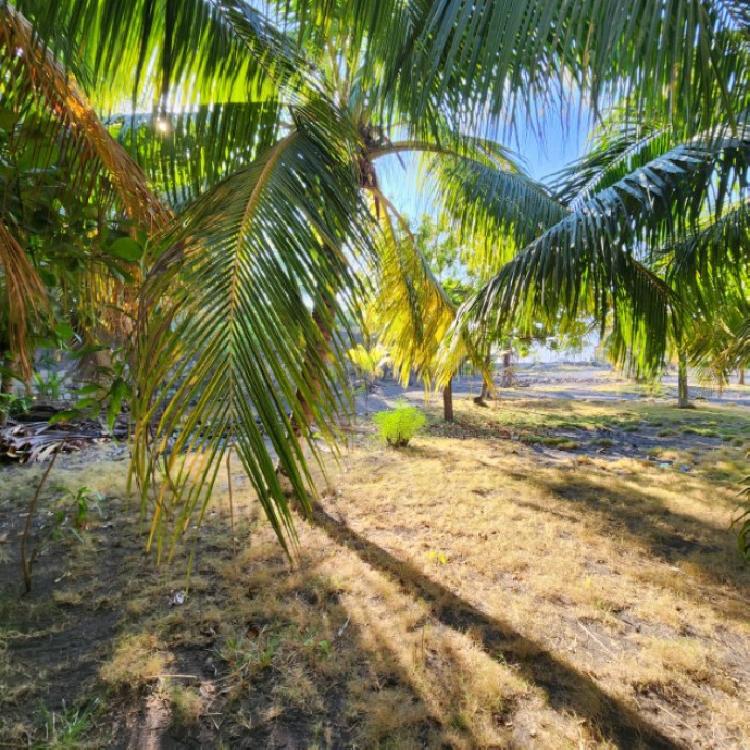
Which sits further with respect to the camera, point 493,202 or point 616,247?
point 493,202

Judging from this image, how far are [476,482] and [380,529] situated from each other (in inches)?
66.5

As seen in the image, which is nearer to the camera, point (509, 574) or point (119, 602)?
point (119, 602)

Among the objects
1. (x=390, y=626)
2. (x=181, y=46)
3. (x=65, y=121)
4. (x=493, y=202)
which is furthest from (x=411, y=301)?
(x=65, y=121)

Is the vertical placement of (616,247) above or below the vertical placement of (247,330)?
above

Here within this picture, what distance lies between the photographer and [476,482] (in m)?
4.86

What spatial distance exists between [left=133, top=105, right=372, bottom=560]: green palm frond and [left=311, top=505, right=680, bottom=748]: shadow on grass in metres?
1.65

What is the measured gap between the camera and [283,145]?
1.85m

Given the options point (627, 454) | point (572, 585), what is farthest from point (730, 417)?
Result: point (572, 585)

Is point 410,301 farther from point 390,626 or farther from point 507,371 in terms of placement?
point 507,371

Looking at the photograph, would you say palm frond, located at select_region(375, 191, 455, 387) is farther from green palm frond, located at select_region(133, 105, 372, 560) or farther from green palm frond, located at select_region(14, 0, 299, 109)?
green palm frond, located at select_region(133, 105, 372, 560)

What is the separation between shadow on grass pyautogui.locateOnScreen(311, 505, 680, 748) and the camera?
170cm

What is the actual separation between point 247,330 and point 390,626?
2.04 meters

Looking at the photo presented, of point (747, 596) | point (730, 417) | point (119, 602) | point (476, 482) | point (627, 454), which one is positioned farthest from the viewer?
point (730, 417)

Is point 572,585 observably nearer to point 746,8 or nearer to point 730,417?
point 746,8
